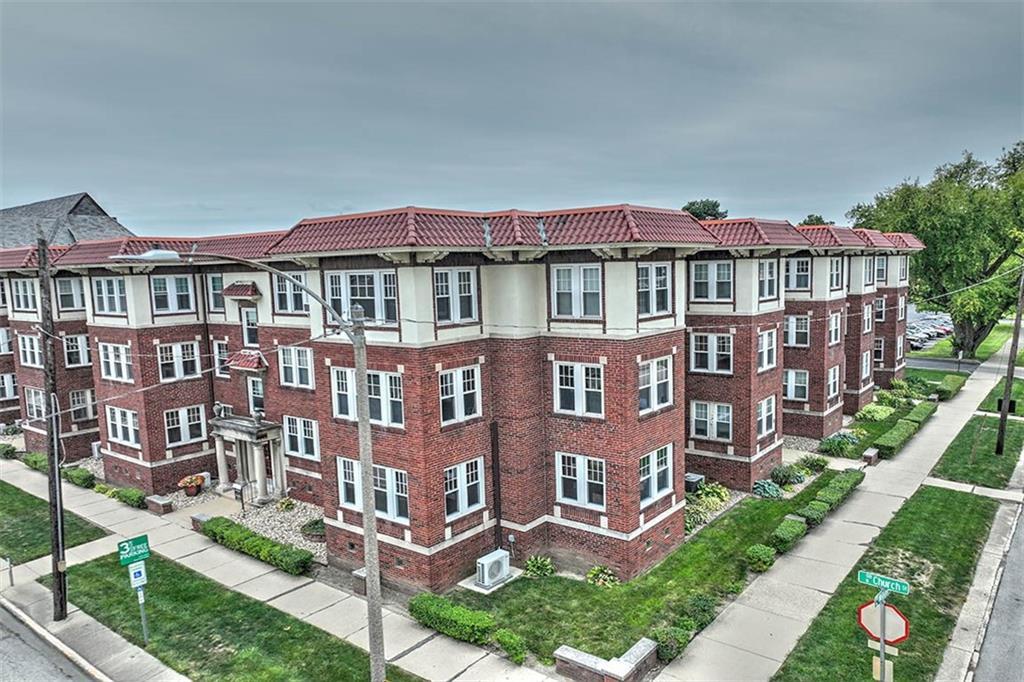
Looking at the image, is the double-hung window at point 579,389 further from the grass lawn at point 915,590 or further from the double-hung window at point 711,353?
the double-hung window at point 711,353

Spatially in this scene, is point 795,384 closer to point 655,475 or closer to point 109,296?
point 655,475

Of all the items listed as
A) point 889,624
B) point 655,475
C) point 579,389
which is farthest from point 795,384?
point 889,624

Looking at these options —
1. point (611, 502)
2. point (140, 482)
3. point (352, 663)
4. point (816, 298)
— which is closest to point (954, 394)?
point (816, 298)

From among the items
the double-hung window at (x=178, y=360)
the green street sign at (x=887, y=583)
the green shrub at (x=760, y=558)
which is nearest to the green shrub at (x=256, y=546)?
the double-hung window at (x=178, y=360)

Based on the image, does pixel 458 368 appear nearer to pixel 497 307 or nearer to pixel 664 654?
pixel 497 307

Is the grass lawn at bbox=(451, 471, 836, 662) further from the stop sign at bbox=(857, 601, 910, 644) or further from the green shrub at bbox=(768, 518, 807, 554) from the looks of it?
the stop sign at bbox=(857, 601, 910, 644)
